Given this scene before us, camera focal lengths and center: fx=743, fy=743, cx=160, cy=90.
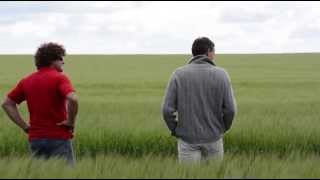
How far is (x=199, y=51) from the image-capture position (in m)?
6.62

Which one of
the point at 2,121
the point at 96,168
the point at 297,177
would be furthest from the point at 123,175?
the point at 2,121

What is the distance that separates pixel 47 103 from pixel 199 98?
1342 mm

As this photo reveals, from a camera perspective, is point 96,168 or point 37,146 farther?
point 37,146

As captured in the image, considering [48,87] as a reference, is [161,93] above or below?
below

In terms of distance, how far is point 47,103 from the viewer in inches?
252

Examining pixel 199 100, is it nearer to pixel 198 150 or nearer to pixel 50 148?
pixel 198 150

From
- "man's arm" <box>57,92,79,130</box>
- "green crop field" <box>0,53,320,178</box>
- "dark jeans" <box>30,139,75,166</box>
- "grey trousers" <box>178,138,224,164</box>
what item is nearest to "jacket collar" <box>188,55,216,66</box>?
"grey trousers" <box>178,138,224,164</box>

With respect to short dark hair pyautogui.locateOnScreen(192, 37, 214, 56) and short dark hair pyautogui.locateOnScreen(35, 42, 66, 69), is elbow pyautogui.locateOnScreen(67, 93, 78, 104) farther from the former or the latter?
short dark hair pyautogui.locateOnScreen(192, 37, 214, 56)

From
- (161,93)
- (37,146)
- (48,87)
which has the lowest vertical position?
(161,93)

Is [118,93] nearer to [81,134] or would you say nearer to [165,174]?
[81,134]

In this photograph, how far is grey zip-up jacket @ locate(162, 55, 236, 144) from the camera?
661cm

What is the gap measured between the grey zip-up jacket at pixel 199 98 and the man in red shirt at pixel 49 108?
2.95ft

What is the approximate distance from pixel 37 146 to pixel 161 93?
16.6 m

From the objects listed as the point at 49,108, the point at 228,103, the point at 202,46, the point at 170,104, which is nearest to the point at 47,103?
the point at 49,108
